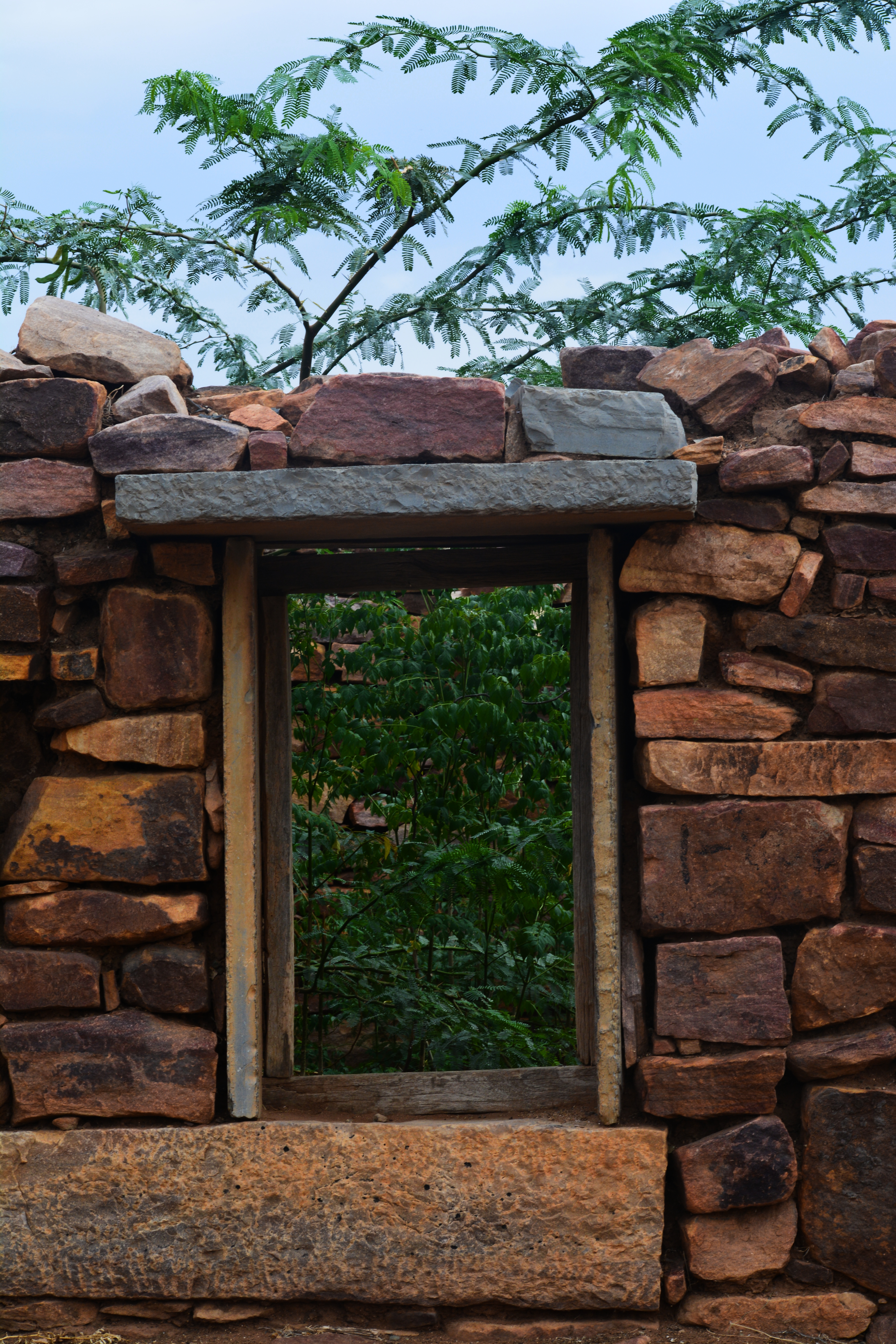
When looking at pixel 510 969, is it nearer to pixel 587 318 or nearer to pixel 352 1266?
pixel 352 1266

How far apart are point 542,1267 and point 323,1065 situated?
177 cm

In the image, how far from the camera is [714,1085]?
2385 mm

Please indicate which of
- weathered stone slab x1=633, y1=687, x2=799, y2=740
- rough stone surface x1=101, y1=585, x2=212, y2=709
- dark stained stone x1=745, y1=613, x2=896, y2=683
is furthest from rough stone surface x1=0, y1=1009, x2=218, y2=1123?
dark stained stone x1=745, y1=613, x2=896, y2=683

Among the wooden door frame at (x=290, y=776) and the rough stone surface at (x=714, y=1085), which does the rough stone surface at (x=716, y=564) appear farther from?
the rough stone surface at (x=714, y=1085)

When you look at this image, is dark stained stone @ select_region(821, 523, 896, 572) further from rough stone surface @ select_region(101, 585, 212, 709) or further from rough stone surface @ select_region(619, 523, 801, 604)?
→ rough stone surface @ select_region(101, 585, 212, 709)

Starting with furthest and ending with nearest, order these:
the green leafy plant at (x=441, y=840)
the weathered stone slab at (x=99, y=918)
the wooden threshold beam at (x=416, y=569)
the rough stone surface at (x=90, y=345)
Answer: the green leafy plant at (x=441, y=840) < the wooden threshold beam at (x=416, y=569) < the rough stone surface at (x=90, y=345) < the weathered stone slab at (x=99, y=918)

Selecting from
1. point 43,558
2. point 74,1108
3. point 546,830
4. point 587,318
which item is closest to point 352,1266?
point 74,1108

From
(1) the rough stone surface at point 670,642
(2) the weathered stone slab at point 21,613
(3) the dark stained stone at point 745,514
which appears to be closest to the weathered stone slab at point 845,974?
(1) the rough stone surface at point 670,642

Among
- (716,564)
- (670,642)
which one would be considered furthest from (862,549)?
(670,642)

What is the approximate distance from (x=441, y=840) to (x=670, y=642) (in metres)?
1.83

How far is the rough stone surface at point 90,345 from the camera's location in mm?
2521

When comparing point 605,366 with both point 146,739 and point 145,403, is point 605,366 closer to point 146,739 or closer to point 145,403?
point 145,403

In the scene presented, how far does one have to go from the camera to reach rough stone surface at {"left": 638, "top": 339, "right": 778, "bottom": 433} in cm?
250

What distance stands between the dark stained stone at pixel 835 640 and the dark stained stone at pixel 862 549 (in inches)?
4.8
